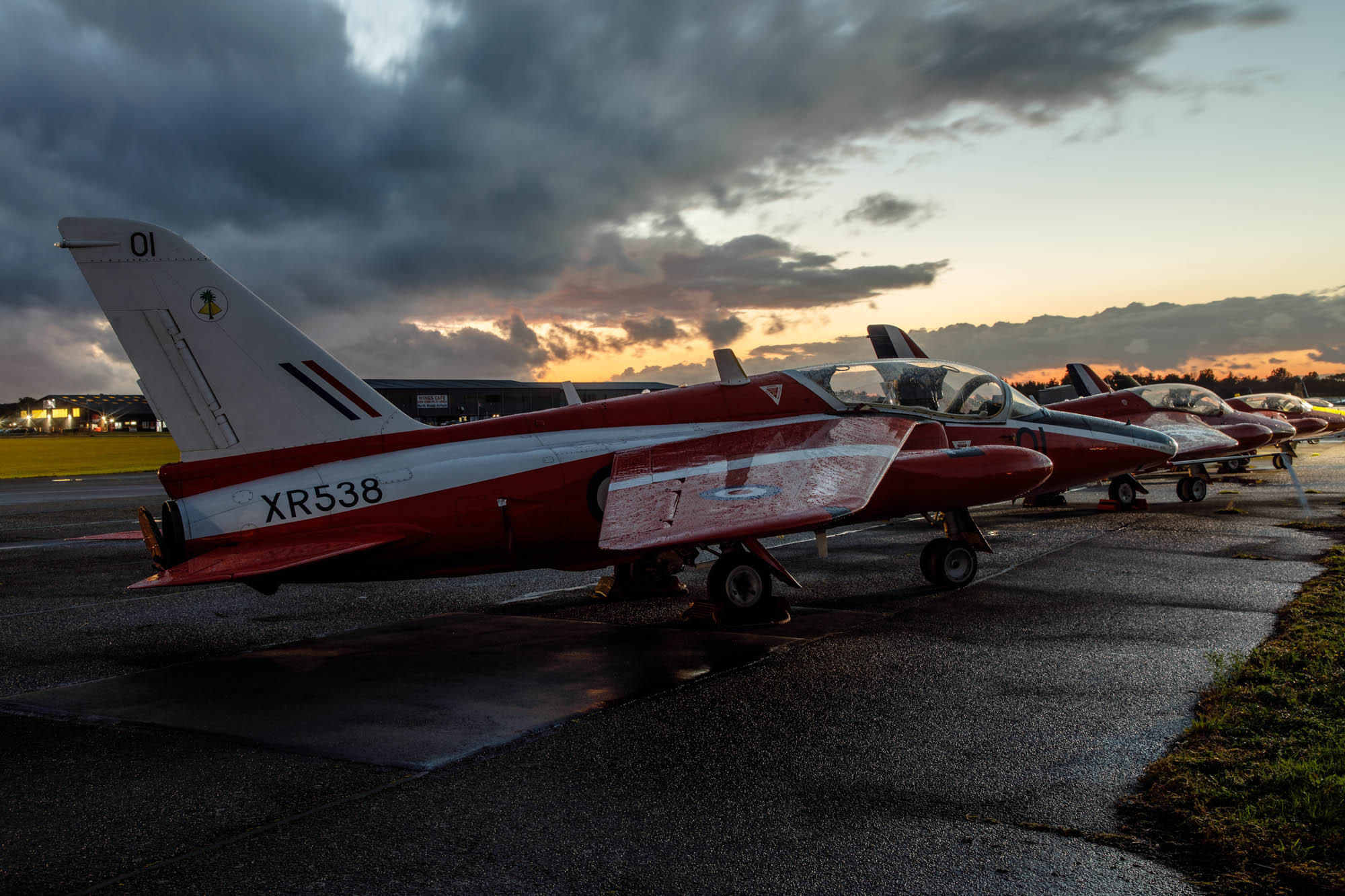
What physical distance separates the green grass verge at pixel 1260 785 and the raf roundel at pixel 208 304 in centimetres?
836

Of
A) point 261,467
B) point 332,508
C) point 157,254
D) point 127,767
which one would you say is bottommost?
point 127,767

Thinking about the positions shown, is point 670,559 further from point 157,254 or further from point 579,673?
point 157,254

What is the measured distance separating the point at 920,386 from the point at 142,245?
8.79 m

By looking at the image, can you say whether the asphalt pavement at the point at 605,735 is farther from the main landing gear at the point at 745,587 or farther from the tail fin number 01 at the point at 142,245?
the tail fin number 01 at the point at 142,245

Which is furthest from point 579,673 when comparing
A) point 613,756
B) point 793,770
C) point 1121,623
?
point 1121,623

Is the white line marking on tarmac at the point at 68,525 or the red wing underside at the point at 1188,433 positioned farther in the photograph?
the white line marking on tarmac at the point at 68,525

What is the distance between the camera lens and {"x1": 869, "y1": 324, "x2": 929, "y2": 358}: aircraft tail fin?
1404 cm

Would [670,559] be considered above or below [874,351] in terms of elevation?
below

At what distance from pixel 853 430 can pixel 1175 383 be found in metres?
16.5

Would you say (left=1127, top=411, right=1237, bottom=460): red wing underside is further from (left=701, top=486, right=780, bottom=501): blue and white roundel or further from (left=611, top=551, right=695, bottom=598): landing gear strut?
(left=701, top=486, right=780, bottom=501): blue and white roundel

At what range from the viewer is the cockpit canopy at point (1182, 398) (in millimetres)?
20812

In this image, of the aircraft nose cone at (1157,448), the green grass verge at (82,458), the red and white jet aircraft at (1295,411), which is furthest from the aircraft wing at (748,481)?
the green grass verge at (82,458)

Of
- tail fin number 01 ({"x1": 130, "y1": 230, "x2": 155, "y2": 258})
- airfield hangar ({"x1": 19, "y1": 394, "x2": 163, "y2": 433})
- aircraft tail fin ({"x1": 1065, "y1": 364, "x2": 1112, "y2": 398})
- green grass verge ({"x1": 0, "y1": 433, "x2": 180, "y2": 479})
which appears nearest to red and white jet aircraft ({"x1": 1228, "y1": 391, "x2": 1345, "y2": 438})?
aircraft tail fin ({"x1": 1065, "y1": 364, "x2": 1112, "y2": 398})

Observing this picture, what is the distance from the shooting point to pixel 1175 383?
21.1 m
